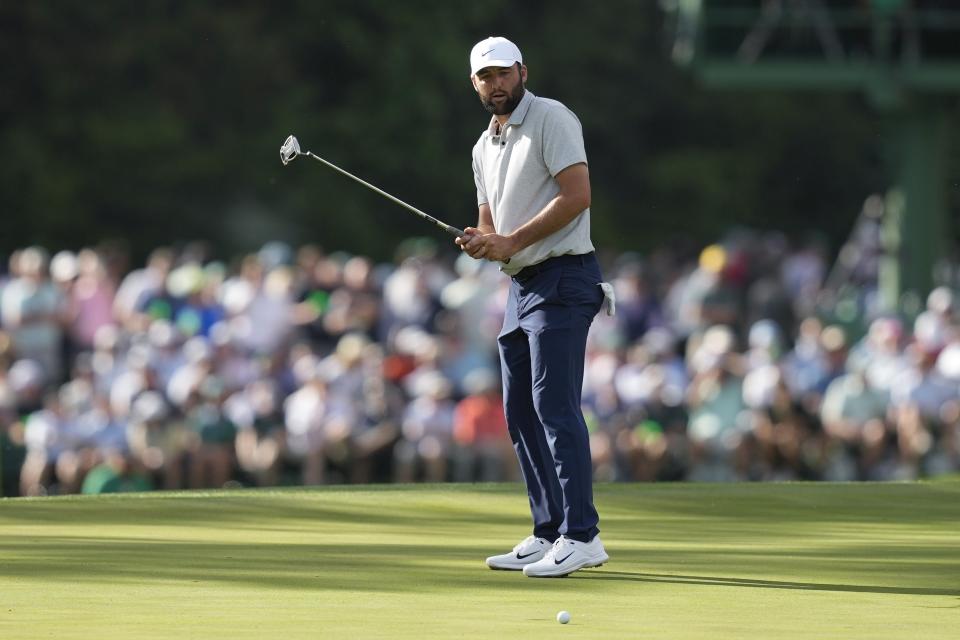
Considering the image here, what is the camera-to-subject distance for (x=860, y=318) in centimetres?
2092

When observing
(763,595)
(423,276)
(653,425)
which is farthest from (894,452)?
(763,595)

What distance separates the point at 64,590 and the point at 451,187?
1138 inches

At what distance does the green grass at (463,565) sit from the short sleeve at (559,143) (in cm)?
132

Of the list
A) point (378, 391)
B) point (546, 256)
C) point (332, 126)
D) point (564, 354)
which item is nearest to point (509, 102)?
point (546, 256)

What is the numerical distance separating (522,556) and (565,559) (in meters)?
0.25

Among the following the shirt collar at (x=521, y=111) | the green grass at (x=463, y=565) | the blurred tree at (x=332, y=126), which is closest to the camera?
the green grass at (x=463, y=565)

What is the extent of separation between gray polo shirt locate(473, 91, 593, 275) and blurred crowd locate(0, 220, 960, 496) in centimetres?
787

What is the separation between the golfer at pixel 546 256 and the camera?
281 inches

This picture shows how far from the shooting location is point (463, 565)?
289 inches

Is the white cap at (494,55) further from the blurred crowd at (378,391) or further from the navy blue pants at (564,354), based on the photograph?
the blurred crowd at (378,391)

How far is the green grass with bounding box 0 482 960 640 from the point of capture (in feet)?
19.7

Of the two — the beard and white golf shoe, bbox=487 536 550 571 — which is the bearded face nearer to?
the beard

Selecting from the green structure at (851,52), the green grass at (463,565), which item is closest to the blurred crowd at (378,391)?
the green grass at (463,565)

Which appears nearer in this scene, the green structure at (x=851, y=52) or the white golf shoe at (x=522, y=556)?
the white golf shoe at (x=522, y=556)
